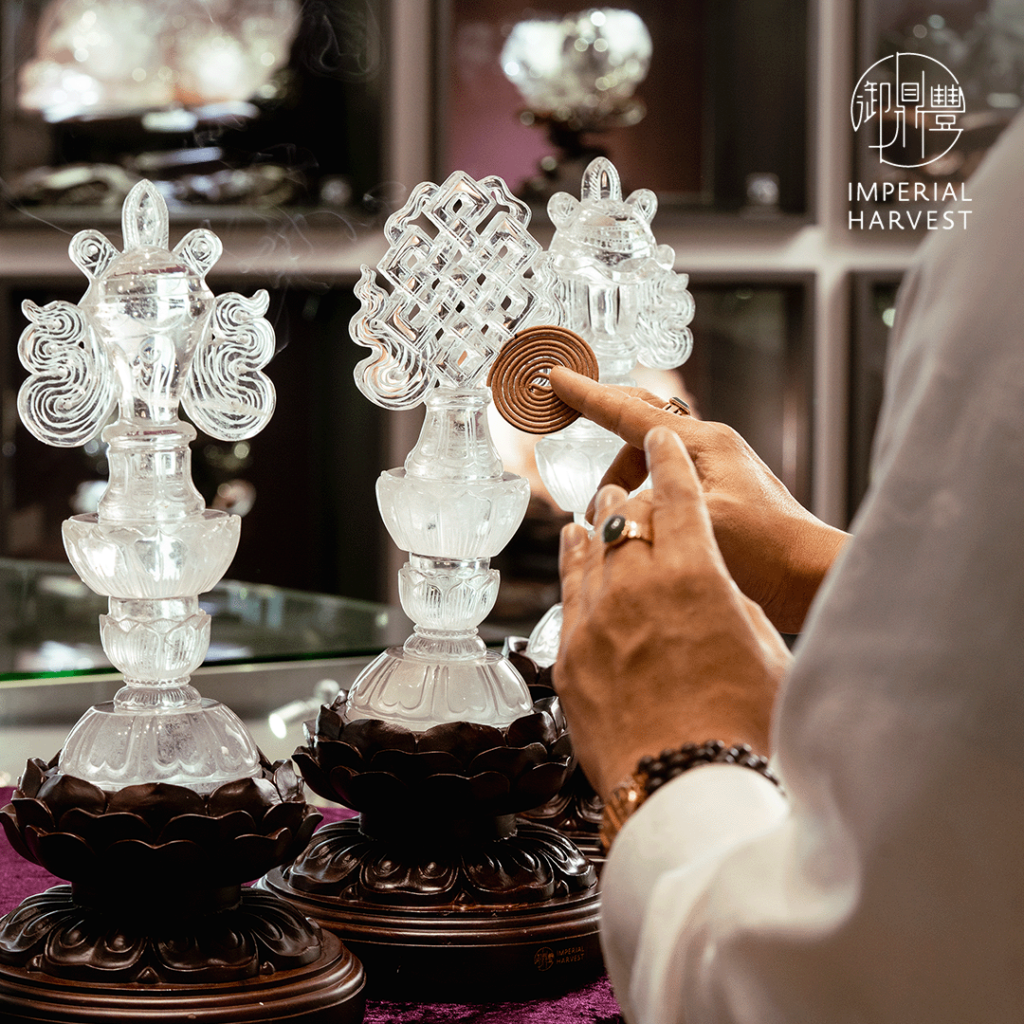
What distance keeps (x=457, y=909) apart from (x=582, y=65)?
7.27ft

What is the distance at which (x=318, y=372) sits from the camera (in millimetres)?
2734

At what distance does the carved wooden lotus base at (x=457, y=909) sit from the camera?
821 mm

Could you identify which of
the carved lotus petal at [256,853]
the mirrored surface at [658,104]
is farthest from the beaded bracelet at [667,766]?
the mirrored surface at [658,104]

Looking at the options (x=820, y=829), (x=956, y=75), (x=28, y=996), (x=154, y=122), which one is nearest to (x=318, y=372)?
(x=154, y=122)

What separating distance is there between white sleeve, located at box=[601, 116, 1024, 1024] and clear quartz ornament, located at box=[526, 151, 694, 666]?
0.59 meters

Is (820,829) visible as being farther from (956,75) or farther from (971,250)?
(956,75)

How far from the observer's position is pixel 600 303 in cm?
105

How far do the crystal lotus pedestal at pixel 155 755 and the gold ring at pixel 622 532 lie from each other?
0.86 ft

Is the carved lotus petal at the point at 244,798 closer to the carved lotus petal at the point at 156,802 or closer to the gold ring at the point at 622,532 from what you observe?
the carved lotus petal at the point at 156,802

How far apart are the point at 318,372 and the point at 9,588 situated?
970 mm

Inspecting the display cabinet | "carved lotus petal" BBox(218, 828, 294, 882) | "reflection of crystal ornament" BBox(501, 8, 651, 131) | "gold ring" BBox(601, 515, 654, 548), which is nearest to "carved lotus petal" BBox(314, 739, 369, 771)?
"carved lotus petal" BBox(218, 828, 294, 882)

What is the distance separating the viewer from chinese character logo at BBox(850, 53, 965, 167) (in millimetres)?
2891

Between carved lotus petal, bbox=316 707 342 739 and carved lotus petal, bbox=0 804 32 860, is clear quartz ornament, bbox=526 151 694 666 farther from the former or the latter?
carved lotus petal, bbox=0 804 32 860

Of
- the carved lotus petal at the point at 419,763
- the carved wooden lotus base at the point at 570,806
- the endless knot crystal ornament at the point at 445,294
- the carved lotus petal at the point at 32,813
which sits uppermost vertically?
the endless knot crystal ornament at the point at 445,294
